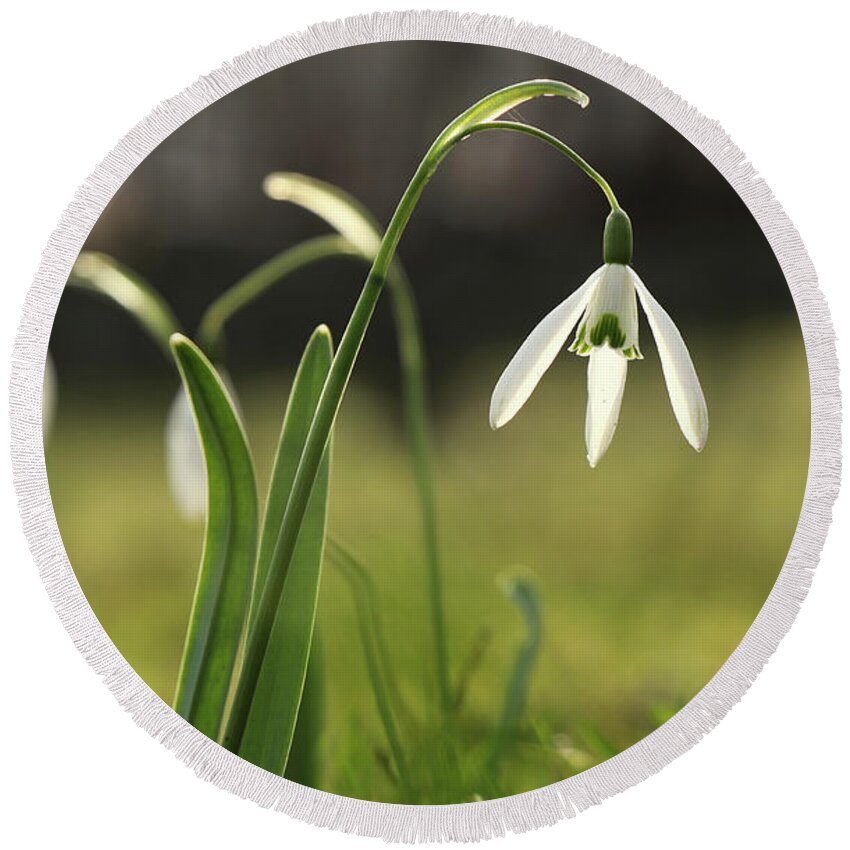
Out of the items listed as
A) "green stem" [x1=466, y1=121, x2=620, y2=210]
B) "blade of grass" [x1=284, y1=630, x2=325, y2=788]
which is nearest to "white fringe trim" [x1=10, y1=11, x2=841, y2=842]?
"blade of grass" [x1=284, y1=630, x2=325, y2=788]

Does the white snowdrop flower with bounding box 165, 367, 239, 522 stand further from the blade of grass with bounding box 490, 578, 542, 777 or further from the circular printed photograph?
the blade of grass with bounding box 490, 578, 542, 777

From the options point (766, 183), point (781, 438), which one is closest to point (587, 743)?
point (781, 438)

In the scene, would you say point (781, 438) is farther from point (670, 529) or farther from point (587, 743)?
point (587, 743)

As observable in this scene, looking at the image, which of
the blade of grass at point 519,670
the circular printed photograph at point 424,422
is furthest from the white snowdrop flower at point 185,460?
the blade of grass at point 519,670

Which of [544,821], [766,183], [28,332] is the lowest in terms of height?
[544,821]

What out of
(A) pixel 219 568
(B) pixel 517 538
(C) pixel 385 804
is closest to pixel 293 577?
(A) pixel 219 568

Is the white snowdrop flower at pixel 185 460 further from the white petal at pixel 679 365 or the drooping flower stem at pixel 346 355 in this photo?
the white petal at pixel 679 365

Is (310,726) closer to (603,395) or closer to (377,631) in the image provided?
(377,631)
